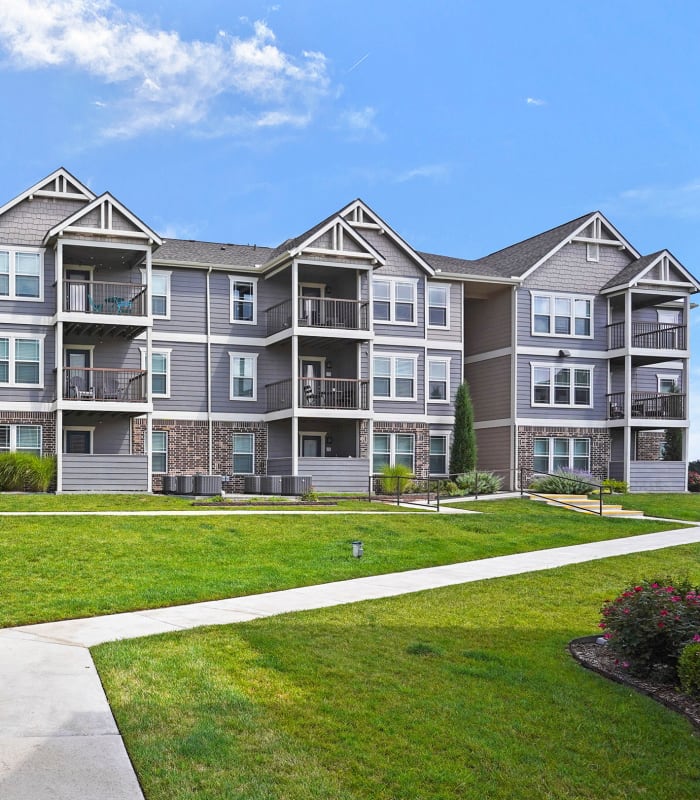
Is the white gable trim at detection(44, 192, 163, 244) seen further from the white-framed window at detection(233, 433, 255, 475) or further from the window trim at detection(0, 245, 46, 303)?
the white-framed window at detection(233, 433, 255, 475)

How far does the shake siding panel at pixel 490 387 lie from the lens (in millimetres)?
34094

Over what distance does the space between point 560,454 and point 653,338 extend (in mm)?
5943

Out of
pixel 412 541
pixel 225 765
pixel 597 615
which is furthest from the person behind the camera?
pixel 412 541

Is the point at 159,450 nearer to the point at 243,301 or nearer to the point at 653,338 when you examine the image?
the point at 243,301

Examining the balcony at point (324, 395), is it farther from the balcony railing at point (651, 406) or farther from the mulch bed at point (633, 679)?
the mulch bed at point (633, 679)

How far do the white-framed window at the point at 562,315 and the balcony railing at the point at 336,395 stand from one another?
24.9ft

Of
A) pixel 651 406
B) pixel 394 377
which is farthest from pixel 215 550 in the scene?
pixel 651 406

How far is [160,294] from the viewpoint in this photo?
3044 centimetres

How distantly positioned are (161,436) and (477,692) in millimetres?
23481

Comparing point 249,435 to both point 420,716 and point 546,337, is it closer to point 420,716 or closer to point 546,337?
point 546,337

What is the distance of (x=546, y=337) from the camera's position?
3419 cm

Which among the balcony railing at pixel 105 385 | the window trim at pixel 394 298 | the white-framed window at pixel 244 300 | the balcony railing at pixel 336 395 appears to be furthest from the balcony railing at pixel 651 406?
the balcony railing at pixel 105 385

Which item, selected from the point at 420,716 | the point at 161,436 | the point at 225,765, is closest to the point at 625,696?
the point at 420,716

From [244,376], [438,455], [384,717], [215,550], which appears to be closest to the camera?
[384,717]
